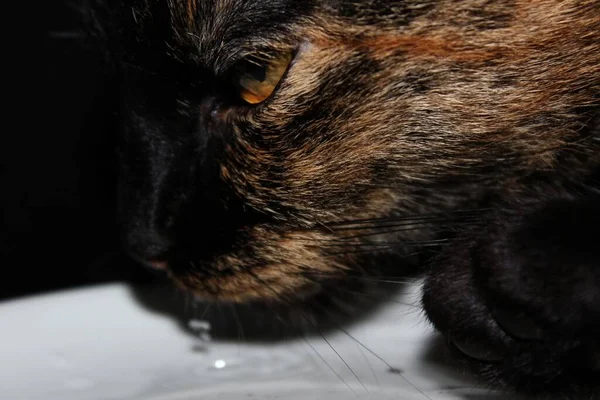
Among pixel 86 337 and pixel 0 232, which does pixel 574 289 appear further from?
pixel 0 232

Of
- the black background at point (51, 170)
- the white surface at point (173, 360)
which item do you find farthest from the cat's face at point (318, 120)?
the black background at point (51, 170)

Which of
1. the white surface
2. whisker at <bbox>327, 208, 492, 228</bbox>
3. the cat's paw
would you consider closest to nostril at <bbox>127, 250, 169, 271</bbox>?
the white surface

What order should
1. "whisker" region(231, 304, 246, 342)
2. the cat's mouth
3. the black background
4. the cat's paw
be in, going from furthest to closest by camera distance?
the black background, "whisker" region(231, 304, 246, 342), the cat's mouth, the cat's paw

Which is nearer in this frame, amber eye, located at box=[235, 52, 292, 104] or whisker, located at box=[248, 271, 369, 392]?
amber eye, located at box=[235, 52, 292, 104]

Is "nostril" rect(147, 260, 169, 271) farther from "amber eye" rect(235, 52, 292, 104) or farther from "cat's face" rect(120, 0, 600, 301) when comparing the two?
"amber eye" rect(235, 52, 292, 104)

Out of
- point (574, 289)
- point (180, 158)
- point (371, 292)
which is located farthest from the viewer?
point (371, 292)

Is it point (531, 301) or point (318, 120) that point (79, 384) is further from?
point (531, 301)

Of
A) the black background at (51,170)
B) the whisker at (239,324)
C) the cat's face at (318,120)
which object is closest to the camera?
the cat's face at (318,120)

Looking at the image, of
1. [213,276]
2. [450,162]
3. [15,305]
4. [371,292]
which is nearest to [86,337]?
[15,305]

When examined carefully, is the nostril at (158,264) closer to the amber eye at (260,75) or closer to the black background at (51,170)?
the amber eye at (260,75)
